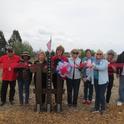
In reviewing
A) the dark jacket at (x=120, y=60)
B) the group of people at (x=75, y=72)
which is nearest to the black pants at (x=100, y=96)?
the group of people at (x=75, y=72)

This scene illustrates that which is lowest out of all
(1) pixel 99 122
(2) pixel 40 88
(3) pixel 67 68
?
(1) pixel 99 122

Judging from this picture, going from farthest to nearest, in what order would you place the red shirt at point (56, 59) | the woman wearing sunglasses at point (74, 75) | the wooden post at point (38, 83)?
1. the woman wearing sunglasses at point (74, 75)
2. the red shirt at point (56, 59)
3. the wooden post at point (38, 83)

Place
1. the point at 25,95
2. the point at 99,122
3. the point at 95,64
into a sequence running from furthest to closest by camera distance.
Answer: the point at 25,95 < the point at 95,64 < the point at 99,122

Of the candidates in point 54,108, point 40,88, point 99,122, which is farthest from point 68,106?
point 99,122

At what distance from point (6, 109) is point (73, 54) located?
2623mm

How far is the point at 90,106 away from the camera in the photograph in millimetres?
10633

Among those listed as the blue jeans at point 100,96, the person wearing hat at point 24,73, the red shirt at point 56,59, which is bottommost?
the blue jeans at point 100,96

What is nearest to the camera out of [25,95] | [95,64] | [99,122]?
[99,122]

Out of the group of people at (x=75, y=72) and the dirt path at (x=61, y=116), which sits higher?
the group of people at (x=75, y=72)

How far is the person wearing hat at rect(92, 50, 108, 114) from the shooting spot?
31.1 ft

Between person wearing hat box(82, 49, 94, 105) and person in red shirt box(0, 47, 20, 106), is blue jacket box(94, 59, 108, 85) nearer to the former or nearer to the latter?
person wearing hat box(82, 49, 94, 105)

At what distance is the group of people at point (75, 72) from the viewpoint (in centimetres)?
962

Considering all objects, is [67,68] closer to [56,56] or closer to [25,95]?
[56,56]

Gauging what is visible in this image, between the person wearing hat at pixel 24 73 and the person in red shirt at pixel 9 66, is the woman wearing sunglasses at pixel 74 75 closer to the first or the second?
the person wearing hat at pixel 24 73
